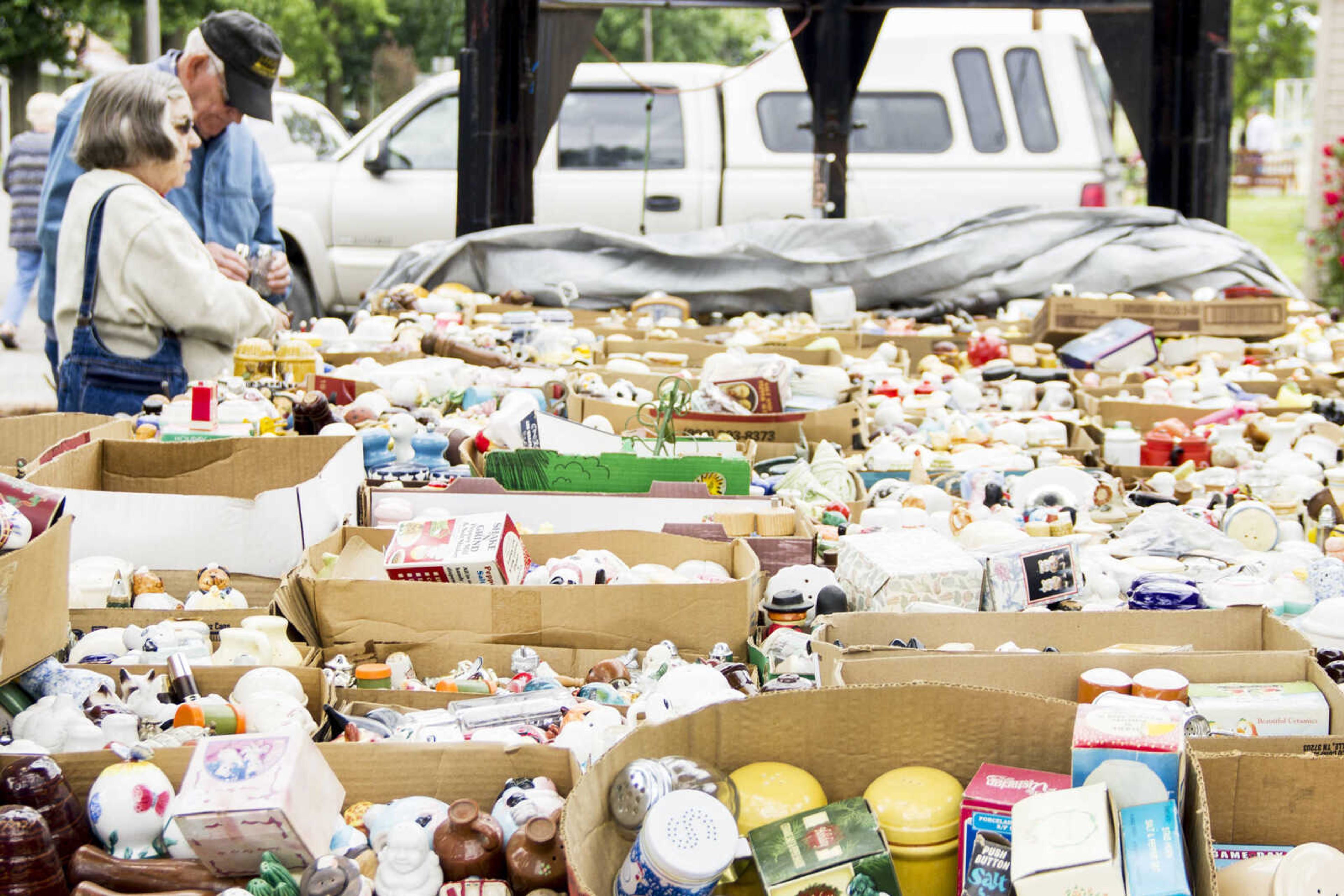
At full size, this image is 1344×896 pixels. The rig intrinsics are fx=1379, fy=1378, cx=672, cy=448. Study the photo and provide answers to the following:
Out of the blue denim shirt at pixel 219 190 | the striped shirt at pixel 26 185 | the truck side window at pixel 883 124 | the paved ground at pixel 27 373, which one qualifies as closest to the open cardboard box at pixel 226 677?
the blue denim shirt at pixel 219 190

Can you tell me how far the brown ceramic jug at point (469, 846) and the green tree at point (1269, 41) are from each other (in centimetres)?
3027

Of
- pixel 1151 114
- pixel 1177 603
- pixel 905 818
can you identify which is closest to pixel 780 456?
pixel 1177 603

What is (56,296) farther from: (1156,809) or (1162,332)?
(1162,332)

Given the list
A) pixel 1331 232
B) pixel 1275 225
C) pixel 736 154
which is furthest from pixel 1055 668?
pixel 1275 225

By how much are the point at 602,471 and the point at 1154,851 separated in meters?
1.77

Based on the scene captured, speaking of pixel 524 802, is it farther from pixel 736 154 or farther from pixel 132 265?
pixel 736 154

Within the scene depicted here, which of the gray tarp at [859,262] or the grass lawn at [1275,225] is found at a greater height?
the grass lawn at [1275,225]

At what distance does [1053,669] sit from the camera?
1.98m

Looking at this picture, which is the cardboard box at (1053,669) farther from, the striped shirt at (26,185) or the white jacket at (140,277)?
the striped shirt at (26,185)

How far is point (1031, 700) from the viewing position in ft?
5.42

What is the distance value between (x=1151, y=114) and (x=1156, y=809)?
7.11 metres

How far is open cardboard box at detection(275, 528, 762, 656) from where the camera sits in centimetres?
226

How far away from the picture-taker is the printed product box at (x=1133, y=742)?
1508 mm

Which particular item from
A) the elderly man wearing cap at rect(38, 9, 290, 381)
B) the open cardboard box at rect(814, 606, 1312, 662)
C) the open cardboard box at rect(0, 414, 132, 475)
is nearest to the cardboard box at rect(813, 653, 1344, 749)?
the open cardboard box at rect(814, 606, 1312, 662)
